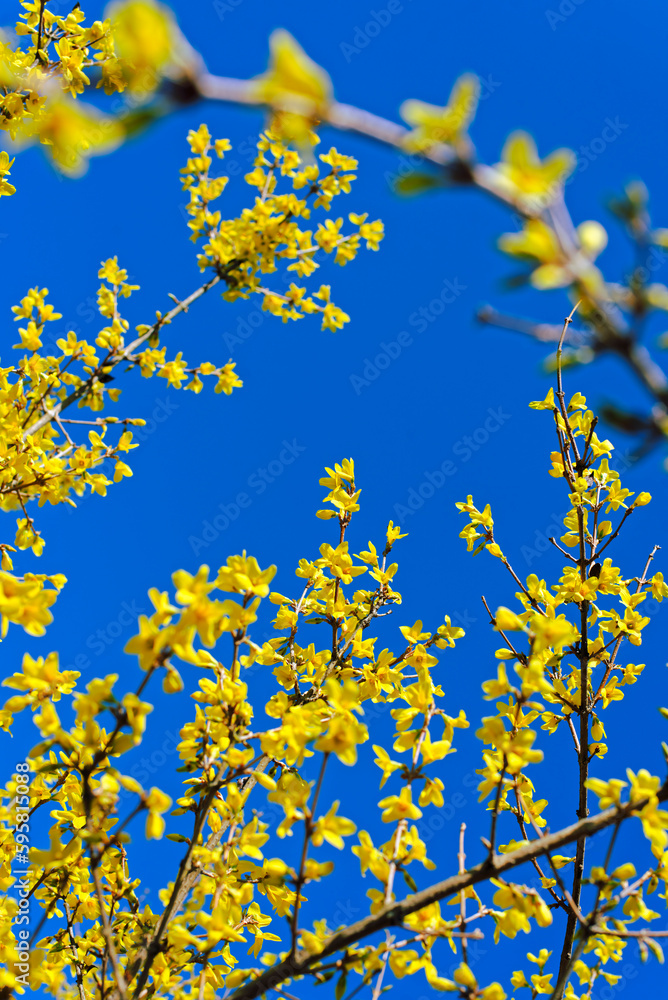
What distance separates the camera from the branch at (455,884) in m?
1.60

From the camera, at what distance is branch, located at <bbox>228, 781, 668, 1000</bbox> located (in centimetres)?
160

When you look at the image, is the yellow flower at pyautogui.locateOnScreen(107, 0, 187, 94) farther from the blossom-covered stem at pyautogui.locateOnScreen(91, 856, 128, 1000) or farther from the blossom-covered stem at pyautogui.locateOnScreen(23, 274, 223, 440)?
the blossom-covered stem at pyautogui.locateOnScreen(23, 274, 223, 440)

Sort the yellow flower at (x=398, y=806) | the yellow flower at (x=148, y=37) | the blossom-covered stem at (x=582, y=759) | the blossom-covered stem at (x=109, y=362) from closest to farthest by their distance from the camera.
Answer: the yellow flower at (x=148, y=37) → the yellow flower at (x=398, y=806) → the blossom-covered stem at (x=582, y=759) → the blossom-covered stem at (x=109, y=362)

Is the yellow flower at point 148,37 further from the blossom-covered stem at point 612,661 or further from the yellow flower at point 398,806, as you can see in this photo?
the blossom-covered stem at point 612,661

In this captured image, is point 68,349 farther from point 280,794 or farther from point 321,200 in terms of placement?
point 280,794

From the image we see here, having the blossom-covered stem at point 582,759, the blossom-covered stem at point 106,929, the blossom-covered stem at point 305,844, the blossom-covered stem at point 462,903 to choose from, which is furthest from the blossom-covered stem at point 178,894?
the blossom-covered stem at point 582,759

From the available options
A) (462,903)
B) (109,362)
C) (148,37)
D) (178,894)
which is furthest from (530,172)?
(109,362)

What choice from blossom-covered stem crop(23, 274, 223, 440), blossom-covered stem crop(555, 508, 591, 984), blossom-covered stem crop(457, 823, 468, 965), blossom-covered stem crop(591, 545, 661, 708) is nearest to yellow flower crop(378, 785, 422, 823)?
blossom-covered stem crop(457, 823, 468, 965)

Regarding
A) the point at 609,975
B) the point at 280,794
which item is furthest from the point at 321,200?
the point at 609,975

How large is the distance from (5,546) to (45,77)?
11.2 ft

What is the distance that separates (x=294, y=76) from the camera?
0.75m

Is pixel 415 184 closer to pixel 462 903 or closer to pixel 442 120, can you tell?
pixel 442 120

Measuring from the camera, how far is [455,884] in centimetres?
161

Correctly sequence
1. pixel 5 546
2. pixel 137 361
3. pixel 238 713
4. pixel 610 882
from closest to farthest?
pixel 610 882 < pixel 238 713 < pixel 5 546 < pixel 137 361
